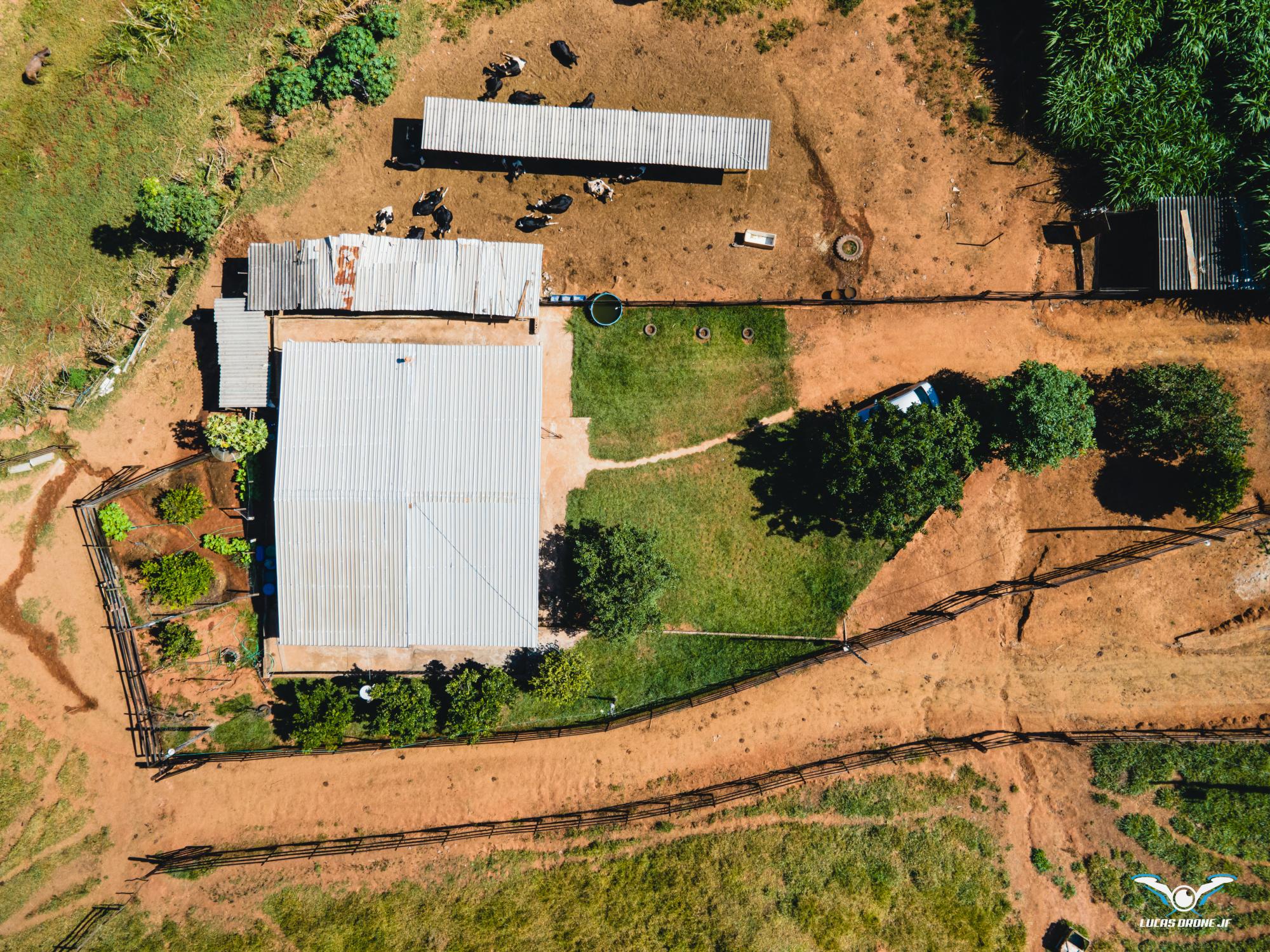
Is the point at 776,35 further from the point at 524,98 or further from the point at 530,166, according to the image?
the point at 530,166

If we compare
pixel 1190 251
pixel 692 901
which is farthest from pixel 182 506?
pixel 1190 251

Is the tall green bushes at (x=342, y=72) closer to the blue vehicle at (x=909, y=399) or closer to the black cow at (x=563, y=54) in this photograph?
the black cow at (x=563, y=54)

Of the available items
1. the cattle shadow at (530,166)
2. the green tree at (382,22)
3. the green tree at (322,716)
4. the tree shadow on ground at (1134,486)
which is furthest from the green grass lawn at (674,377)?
the green tree at (322,716)

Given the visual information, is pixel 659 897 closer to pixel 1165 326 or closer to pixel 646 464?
pixel 646 464

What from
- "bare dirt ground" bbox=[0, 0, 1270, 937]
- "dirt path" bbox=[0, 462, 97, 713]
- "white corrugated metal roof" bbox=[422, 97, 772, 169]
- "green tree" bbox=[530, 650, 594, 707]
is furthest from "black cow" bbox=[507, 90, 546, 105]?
"dirt path" bbox=[0, 462, 97, 713]

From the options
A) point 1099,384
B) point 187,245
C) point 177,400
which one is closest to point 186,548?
point 177,400

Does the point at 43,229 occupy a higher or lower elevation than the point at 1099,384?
higher

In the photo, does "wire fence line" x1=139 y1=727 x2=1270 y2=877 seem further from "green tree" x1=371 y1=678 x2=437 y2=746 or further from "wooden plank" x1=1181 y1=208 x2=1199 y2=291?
"wooden plank" x1=1181 y1=208 x2=1199 y2=291
